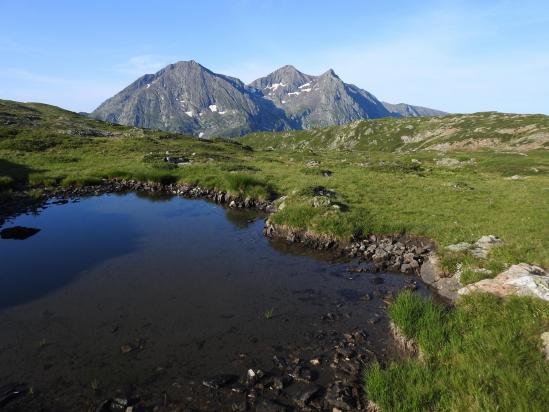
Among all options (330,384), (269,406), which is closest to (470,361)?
(330,384)

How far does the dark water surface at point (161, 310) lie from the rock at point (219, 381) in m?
0.30

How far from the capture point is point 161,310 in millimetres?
16203

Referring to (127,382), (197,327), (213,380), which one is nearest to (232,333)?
(197,327)

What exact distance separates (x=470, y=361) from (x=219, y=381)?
8.08m

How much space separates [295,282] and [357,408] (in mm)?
9239

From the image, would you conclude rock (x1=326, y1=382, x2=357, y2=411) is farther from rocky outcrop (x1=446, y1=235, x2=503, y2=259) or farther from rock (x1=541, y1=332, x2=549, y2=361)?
rocky outcrop (x1=446, y1=235, x2=503, y2=259)

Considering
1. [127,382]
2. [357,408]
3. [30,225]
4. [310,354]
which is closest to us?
[357,408]

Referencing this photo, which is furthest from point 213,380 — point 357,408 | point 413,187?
point 413,187

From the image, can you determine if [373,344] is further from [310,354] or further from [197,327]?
[197,327]

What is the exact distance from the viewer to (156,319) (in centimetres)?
1543

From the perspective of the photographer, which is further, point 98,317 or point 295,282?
point 295,282

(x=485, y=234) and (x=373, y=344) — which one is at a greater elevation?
(x=485, y=234)

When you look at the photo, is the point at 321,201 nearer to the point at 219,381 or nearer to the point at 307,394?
the point at 307,394

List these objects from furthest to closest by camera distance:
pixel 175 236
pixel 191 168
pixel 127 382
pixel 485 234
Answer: pixel 191 168
pixel 175 236
pixel 485 234
pixel 127 382
